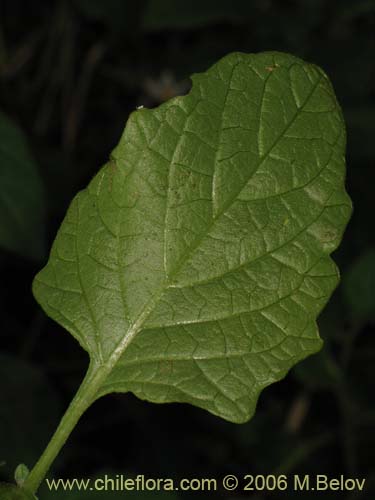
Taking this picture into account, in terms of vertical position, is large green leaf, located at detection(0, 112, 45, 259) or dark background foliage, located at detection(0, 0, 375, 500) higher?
large green leaf, located at detection(0, 112, 45, 259)

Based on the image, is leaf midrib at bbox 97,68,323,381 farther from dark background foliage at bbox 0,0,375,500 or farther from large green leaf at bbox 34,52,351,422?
dark background foliage at bbox 0,0,375,500

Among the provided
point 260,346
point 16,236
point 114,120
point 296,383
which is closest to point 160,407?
point 296,383

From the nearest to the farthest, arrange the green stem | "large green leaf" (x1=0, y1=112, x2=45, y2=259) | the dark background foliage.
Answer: the green stem → "large green leaf" (x1=0, y1=112, x2=45, y2=259) → the dark background foliage

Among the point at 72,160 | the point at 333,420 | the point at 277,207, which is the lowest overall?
the point at 333,420

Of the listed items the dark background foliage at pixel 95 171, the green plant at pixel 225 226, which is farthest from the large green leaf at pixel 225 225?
the dark background foliage at pixel 95 171

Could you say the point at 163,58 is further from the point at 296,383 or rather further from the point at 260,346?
the point at 260,346

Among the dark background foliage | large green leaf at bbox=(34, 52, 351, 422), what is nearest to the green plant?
large green leaf at bbox=(34, 52, 351, 422)

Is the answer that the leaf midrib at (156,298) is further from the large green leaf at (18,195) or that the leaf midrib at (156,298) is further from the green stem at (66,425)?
the large green leaf at (18,195)
